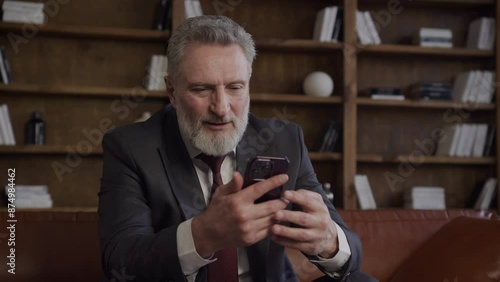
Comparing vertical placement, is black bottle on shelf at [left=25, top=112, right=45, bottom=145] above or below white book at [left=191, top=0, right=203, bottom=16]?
below

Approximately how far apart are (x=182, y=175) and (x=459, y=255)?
0.86 metres

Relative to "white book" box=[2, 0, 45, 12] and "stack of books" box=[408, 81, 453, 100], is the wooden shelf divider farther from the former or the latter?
"white book" box=[2, 0, 45, 12]

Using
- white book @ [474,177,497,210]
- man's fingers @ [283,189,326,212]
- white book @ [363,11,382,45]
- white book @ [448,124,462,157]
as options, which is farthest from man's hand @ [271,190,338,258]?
white book @ [474,177,497,210]

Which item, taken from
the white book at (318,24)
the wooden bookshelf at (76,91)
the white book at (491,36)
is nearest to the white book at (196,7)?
the wooden bookshelf at (76,91)

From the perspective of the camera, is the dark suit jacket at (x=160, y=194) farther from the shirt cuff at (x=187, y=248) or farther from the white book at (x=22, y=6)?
the white book at (x=22, y=6)

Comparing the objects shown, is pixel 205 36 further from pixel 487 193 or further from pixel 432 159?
pixel 487 193

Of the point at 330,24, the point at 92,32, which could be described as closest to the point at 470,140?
the point at 330,24

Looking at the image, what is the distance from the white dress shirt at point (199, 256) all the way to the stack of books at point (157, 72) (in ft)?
7.17

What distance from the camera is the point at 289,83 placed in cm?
406

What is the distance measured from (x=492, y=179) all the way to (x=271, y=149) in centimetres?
291

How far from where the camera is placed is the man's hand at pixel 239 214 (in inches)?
43.0

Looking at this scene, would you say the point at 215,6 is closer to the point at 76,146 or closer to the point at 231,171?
the point at 76,146

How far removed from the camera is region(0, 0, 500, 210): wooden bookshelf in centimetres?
371

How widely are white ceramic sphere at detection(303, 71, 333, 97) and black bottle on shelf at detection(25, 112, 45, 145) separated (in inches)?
64.5
